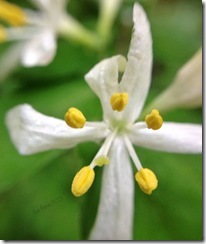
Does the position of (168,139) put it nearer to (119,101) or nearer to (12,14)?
(119,101)

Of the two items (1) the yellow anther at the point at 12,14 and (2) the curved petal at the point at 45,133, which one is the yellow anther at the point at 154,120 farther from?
(1) the yellow anther at the point at 12,14

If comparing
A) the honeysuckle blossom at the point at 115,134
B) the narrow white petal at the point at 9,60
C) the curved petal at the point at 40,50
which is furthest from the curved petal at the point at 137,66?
the narrow white petal at the point at 9,60

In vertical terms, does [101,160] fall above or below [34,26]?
below

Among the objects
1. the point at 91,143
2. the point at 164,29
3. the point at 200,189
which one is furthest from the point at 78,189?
the point at 164,29

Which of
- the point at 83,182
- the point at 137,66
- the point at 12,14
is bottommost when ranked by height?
the point at 83,182

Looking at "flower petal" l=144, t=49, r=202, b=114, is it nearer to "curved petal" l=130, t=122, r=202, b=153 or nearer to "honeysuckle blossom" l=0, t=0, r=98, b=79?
"curved petal" l=130, t=122, r=202, b=153

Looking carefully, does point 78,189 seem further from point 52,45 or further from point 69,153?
point 52,45

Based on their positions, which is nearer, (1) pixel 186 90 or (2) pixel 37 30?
(1) pixel 186 90

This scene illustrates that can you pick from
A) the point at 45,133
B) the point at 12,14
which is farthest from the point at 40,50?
the point at 45,133
